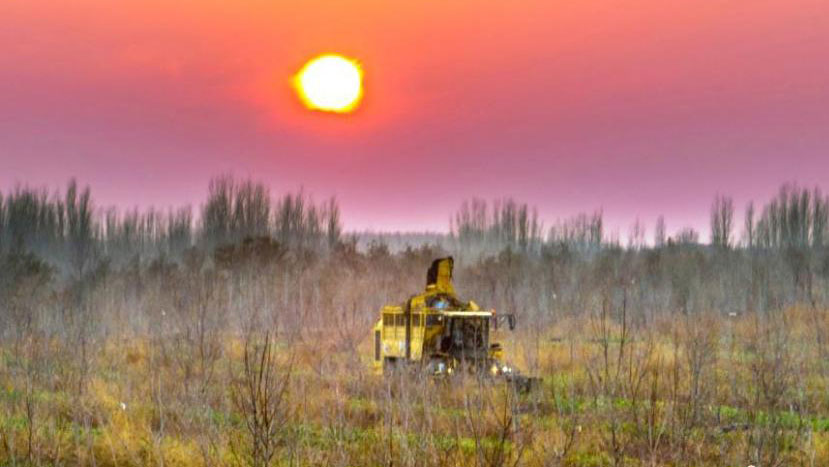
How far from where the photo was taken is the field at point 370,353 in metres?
10.1

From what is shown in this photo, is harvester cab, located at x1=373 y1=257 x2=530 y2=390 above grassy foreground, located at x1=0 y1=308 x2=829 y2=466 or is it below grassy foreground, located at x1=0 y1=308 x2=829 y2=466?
above

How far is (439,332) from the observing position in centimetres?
2089

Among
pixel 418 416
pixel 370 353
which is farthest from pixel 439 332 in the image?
pixel 370 353

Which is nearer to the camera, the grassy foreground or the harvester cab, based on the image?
the grassy foreground

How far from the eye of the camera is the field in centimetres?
1005

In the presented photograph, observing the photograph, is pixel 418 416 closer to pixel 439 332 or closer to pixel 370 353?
pixel 439 332

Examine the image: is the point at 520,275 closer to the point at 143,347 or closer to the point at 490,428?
the point at 143,347

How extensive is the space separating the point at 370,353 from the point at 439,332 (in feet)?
35.7

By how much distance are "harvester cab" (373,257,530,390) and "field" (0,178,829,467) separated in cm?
88

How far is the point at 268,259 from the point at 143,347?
937 inches

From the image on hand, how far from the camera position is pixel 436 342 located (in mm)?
20844

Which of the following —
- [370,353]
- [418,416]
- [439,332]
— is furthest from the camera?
[370,353]

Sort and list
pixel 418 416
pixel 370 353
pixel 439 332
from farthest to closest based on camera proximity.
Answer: pixel 370 353, pixel 439 332, pixel 418 416

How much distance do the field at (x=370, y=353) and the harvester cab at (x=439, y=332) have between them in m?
0.88
